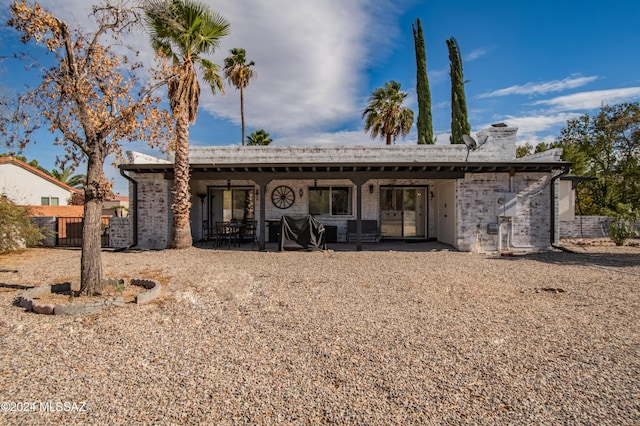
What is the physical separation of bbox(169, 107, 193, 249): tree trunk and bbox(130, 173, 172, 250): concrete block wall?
0.75 meters

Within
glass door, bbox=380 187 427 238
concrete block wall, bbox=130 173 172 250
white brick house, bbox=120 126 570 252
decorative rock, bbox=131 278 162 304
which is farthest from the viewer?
glass door, bbox=380 187 427 238

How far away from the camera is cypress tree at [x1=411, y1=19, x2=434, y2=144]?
22422mm

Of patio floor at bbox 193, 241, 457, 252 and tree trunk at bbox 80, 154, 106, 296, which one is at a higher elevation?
tree trunk at bbox 80, 154, 106, 296

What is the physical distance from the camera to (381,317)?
4.64 metres

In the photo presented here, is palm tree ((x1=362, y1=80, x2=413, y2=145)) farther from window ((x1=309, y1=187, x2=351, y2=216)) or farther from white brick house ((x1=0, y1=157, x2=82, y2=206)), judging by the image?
white brick house ((x1=0, y1=157, x2=82, y2=206))

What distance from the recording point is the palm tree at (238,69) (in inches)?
860

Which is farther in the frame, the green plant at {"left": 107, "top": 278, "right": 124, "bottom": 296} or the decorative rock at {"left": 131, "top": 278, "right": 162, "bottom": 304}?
the green plant at {"left": 107, "top": 278, "right": 124, "bottom": 296}

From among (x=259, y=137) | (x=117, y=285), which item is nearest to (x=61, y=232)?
(x=117, y=285)

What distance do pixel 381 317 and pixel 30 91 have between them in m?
6.30

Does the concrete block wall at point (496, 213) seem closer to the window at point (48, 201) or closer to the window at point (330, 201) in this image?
the window at point (330, 201)

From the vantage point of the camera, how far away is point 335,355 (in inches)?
136

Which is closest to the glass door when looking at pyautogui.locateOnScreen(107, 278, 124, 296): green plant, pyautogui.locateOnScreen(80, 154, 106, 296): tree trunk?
pyautogui.locateOnScreen(107, 278, 124, 296): green plant

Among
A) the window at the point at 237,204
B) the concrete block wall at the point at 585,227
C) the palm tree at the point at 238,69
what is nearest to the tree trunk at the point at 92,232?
the window at the point at 237,204

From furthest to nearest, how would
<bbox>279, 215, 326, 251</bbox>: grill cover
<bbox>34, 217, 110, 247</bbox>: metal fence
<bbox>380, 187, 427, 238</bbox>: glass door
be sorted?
<bbox>380, 187, 427, 238</bbox>: glass door → <bbox>34, 217, 110, 247</bbox>: metal fence → <bbox>279, 215, 326, 251</bbox>: grill cover
